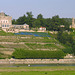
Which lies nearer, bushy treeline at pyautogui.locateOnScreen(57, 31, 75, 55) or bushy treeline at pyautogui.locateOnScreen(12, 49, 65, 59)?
bushy treeline at pyautogui.locateOnScreen(12, 49, 65, 59)

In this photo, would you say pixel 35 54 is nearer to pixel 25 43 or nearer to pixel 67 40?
pixel 25 43

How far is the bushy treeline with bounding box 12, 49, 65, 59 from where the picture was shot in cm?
5331

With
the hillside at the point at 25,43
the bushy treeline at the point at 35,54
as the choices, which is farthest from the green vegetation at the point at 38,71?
the hillside at the point at 25,43

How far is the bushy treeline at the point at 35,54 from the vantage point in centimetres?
5331

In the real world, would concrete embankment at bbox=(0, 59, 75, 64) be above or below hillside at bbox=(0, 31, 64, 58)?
below

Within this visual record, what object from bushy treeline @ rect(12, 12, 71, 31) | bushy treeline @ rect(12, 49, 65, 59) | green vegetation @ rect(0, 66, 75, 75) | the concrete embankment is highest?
bushy treeline @ rect(12, 12, 71, 31)

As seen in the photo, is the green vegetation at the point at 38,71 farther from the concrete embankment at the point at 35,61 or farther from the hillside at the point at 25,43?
the hillside at the point at 25,43

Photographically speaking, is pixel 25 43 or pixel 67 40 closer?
pixel 25 43

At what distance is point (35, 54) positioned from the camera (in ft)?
178

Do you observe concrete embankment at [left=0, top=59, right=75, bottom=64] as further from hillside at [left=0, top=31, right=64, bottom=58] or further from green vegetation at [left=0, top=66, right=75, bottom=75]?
green vegetation at [left=0, top=66, right=75, bottom=75]

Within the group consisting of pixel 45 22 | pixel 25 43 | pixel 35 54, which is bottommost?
pixel 35 54

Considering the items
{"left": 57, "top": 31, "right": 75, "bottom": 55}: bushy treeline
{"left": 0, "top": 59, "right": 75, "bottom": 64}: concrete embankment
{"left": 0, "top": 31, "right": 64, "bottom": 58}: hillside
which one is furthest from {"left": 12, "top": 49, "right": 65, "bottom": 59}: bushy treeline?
{"left": 57, "top": 31, "right": 75, "bottom": 55}: bushy treeline

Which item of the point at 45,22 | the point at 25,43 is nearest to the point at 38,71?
the point at 25,43

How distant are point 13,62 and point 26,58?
3346 millimetres
